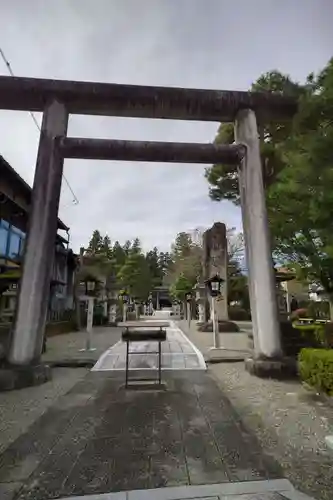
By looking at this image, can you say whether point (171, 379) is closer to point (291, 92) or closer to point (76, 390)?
point (76, 390)

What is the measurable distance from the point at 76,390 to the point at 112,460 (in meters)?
3.29

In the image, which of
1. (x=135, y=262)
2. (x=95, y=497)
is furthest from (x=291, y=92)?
(x=135, y=262)

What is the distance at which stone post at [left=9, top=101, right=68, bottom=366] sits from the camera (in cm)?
690

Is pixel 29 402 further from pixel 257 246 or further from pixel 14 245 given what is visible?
pixel 14 245

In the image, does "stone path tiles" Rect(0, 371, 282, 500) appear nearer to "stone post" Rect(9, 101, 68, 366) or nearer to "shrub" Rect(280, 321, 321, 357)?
"stone post" Rect(9, 101, 68, 366)

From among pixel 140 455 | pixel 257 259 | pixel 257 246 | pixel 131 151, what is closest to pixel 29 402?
pixel 140 455

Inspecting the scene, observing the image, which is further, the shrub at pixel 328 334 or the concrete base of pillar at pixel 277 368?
the shrub at pixel 328 334

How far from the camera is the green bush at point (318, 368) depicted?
523 centimetres

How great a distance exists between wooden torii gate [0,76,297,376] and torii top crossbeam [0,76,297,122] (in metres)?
0.02

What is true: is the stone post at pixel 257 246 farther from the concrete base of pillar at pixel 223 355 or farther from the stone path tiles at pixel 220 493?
the stone path tiles at pixel 220 493

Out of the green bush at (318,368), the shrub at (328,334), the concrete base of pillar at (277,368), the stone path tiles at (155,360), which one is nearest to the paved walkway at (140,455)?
the green bush at (318,368)

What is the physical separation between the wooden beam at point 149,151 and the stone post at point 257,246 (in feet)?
1.31

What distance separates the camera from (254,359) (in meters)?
7.58

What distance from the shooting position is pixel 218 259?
69.8 feet
